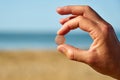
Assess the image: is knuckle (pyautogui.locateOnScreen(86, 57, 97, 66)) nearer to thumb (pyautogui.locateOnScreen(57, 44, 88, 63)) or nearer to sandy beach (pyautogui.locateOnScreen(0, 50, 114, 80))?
thumb (pyautogui.locateOnScreen(57, 44, 88, 63))

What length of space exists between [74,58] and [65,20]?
0.53 ft

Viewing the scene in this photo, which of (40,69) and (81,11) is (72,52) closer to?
(81,11)

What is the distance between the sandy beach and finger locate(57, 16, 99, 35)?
6.42 m

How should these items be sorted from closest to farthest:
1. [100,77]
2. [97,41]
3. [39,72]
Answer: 1. [97,41]
2. [100,77]
3. [39,72]

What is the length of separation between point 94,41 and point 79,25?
0.28 ft

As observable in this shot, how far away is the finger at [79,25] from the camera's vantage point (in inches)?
76.0

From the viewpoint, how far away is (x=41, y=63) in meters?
13.2

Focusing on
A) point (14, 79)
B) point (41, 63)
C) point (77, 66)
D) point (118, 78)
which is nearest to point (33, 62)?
point (41, 63)

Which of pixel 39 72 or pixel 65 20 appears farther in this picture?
pixel 39 72

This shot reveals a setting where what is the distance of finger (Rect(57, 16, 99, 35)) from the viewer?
1932 mm

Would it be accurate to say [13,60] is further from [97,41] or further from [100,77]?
[97,41]

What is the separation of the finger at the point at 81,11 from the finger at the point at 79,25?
0.10 feet

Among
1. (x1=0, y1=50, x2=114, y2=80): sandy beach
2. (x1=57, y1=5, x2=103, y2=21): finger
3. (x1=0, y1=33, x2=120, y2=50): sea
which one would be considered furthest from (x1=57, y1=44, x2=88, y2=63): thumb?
(x1=0, y1=33, x2=120, y2=50): sea

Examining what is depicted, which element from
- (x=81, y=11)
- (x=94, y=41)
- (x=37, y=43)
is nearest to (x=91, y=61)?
(x=94, y=41)
